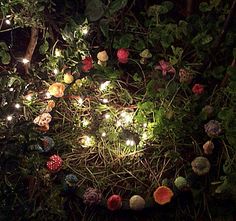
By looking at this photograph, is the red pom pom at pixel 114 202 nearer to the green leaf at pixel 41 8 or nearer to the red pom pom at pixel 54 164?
the red pom pom at pixel 54 164

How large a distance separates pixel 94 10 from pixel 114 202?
1.11m

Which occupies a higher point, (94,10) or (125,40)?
(94,10)

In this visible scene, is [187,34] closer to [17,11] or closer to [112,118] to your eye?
[112,118]

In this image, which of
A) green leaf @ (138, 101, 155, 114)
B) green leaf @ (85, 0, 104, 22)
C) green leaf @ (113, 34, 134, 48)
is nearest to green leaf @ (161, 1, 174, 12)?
green leaf @ (113, 34, 134, 48)

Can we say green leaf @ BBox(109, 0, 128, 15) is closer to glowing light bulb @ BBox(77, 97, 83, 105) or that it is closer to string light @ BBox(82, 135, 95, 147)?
glowing light bulb @ BBox(77, 97, 83, 105)

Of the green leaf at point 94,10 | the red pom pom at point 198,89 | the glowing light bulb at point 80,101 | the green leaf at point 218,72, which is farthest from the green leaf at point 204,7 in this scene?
the glowing light bulb at point 80,101

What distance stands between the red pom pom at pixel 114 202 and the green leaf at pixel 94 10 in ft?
3.41

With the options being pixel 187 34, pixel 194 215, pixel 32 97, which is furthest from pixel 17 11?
pixel 194 215

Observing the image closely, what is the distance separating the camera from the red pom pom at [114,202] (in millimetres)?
1938

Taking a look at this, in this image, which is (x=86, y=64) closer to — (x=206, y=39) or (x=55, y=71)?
(x=55, y=71)

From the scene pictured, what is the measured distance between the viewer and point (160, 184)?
2.02 meters

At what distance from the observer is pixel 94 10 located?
237 centimetres

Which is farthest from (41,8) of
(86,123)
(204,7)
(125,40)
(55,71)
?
(204,7)

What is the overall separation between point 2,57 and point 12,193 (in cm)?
99
